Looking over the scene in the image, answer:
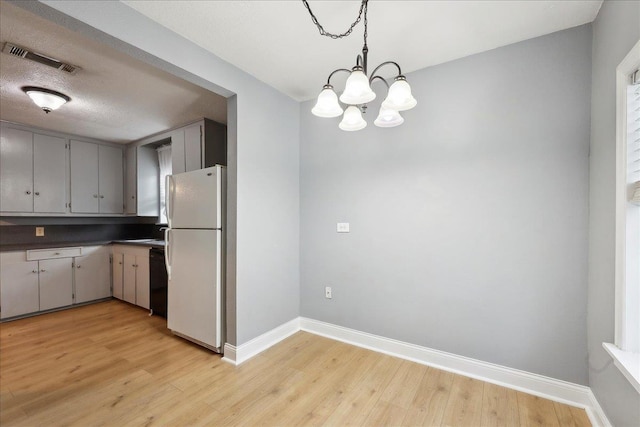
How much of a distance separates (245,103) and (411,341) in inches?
102

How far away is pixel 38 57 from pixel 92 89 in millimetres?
551

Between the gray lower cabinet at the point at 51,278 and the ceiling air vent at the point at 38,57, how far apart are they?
8.86 ft

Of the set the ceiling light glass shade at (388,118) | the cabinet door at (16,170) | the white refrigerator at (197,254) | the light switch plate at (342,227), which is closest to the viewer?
the ceiling light glass shade at (388,118)

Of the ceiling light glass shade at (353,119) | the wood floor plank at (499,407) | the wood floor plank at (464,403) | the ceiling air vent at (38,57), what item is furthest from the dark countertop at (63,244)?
the wood floor plank at (499,407)

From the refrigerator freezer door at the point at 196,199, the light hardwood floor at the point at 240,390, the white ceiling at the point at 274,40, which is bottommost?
the light hardwood floor at the point at 240,390

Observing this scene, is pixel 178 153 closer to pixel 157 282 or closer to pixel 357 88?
pixel 157 282

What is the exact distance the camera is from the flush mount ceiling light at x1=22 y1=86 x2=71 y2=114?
2.53 metres

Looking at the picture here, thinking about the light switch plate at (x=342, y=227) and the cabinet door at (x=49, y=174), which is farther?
the cabinet door at (x=49, y=174)

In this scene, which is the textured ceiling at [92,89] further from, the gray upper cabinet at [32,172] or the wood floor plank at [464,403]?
the wood floor plank at [464,403]

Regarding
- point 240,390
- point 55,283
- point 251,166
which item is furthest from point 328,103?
point 55,283

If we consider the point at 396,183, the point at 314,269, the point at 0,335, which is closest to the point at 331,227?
the point at 314,269

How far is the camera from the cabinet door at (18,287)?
3.34 metres

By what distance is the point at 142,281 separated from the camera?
12.3 feet

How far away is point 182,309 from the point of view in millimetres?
2736
